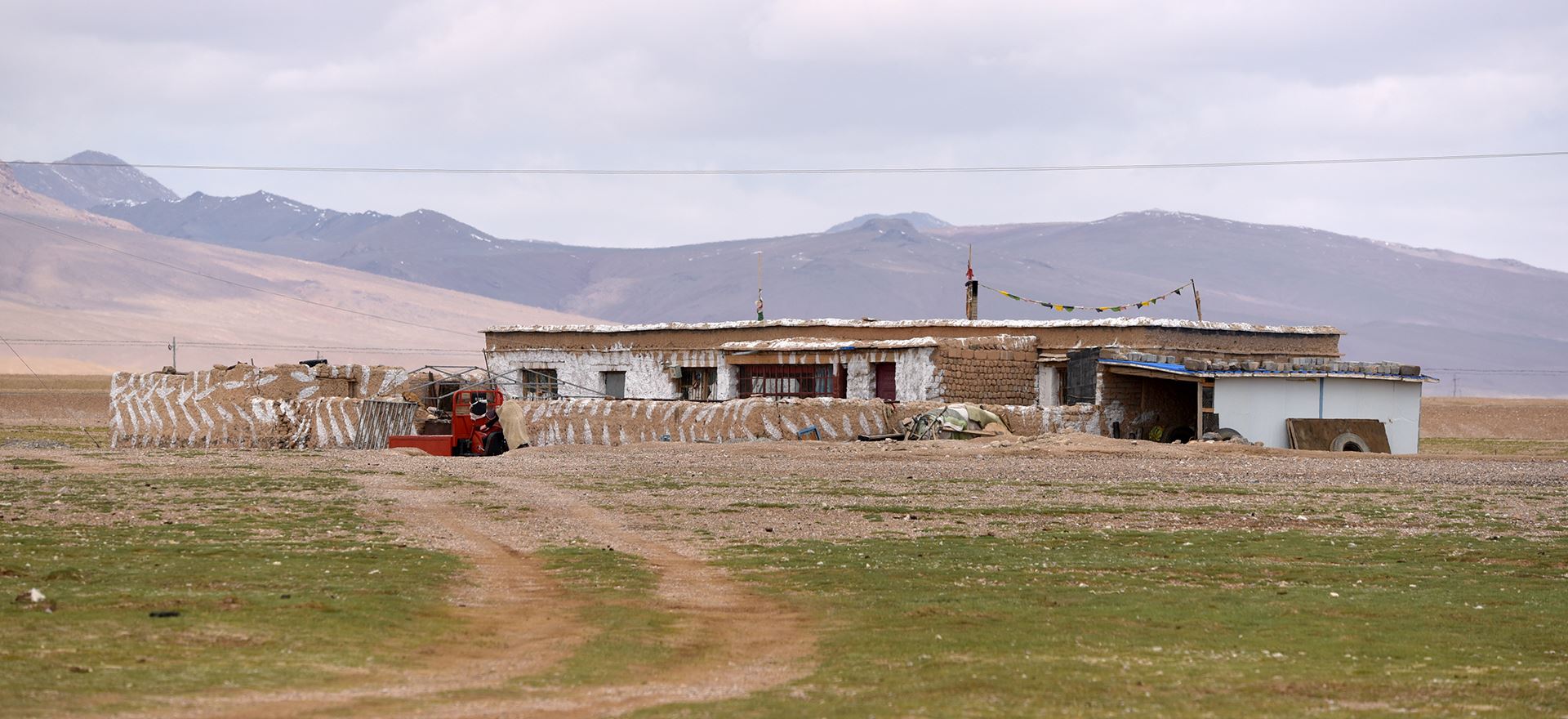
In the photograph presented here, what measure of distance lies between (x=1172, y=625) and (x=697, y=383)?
3877cm

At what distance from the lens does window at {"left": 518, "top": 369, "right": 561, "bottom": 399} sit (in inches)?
2168

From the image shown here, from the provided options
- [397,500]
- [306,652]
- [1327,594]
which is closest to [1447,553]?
[1327,594]

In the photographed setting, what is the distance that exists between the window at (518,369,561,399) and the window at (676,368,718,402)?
4.87m

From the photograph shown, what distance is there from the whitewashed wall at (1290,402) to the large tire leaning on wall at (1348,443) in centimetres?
60

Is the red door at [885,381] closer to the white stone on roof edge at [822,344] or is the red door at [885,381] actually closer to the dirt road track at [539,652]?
the white stone on roof edge at [822,344]

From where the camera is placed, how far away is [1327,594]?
1534 centimetres

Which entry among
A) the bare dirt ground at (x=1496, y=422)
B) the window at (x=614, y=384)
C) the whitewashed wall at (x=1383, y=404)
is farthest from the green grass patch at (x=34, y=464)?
the bare dirt ground at (x=1496, y=422)

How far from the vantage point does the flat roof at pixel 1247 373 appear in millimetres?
41000

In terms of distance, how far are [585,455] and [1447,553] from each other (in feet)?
73.6

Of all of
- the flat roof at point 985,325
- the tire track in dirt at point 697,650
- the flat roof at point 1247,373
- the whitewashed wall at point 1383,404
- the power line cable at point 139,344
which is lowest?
the tire track in dirt at point 697,650

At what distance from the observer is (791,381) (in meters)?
47.3

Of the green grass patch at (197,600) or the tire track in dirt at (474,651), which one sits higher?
the green grass patch at (197,600)

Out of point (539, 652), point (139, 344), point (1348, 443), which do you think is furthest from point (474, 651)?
point (139, 344)

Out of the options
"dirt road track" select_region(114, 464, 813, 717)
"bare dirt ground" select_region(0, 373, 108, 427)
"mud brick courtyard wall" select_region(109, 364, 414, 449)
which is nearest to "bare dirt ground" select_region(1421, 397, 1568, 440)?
"mud brick courtyard wall" select_region(109, 364, 414, 449)
